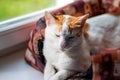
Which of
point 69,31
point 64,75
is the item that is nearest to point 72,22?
point 69,31

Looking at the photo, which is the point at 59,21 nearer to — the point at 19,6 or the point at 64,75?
the point at 64,75

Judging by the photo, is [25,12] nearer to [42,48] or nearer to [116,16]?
[42,48]

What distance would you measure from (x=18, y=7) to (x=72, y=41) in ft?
1.88

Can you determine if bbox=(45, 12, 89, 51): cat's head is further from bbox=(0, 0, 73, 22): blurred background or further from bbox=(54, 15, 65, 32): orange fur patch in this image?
bbox=(0, 0, 73, 22): blurred background

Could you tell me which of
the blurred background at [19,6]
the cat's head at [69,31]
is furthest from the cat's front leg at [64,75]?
the blurred background at [19,6]

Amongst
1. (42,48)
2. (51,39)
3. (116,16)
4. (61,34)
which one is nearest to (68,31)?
(61,34)

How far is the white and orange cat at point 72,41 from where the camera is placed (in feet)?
3.26

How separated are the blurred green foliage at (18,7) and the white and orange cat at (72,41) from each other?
14.8 inches

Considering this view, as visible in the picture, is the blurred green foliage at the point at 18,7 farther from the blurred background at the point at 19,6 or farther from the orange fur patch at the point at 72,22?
the orange fur patch at the point at 72,22

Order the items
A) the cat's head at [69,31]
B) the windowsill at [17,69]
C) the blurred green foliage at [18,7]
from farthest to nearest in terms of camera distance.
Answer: the blurred green foliage at [18,7], the windowsill at [17,69], the cat's head at [69,31]

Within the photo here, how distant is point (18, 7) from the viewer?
1449 millimetres

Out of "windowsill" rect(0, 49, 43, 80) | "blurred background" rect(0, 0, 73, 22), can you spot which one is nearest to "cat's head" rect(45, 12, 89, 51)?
"windowsill" rect(0, 49, 43, 80)

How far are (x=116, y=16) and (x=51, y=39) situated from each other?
1.30 feet

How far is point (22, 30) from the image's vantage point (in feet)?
4.58
